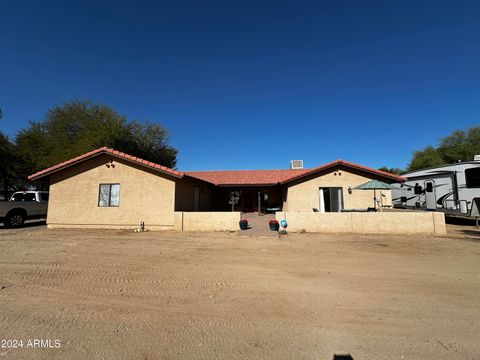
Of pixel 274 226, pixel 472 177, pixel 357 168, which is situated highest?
pixel 357 168

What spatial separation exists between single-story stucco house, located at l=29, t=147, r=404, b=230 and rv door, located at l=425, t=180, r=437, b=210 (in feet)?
9.53

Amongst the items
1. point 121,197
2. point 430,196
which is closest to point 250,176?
point 121,197

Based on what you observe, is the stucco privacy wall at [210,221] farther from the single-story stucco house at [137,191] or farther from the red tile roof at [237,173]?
the red tile roof at [237,173]

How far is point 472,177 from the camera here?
12.9 metres

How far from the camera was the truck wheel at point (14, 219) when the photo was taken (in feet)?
43.2

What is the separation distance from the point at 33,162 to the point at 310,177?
2601 cm

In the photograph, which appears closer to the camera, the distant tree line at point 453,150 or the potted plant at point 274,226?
the potted plant at point 274,226

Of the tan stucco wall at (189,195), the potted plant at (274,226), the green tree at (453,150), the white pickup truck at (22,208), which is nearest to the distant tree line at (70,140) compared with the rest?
the white pickup truck at (22,208)

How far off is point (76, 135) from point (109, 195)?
15982mm

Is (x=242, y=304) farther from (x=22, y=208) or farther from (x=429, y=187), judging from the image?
(x=429, y=187)

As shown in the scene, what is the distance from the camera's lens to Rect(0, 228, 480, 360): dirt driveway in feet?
9.07

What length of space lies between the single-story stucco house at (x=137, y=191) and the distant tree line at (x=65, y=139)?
879cm

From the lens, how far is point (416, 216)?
10.4 m

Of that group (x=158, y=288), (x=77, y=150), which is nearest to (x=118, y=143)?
(x=77, y=150)
